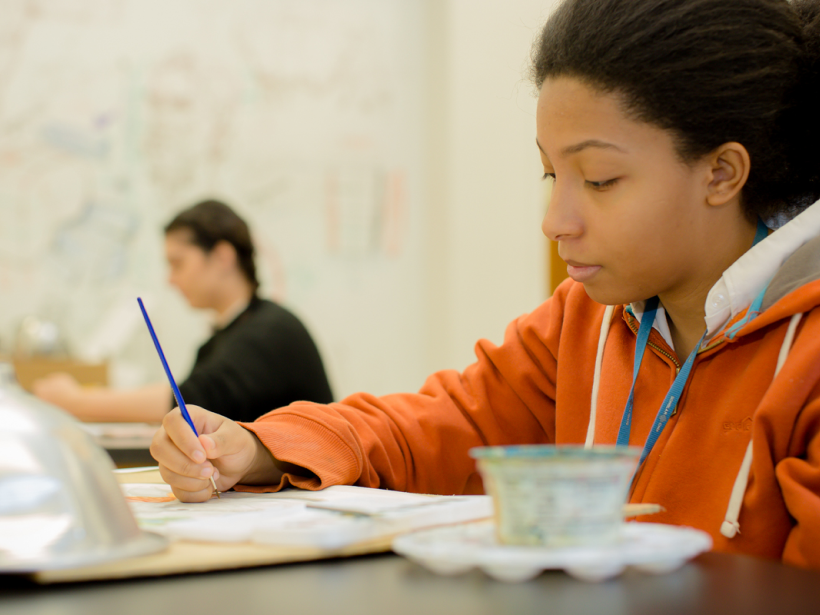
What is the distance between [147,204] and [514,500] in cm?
276

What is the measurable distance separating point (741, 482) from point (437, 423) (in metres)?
0.37

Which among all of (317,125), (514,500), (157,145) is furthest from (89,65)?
(514,500)

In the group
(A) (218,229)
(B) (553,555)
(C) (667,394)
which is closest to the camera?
(B) (553,555)

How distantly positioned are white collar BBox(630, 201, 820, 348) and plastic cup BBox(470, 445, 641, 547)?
423mm

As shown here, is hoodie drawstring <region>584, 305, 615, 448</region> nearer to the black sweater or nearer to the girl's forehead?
the girl's forehead

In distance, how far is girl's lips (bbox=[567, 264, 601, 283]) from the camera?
32.4 inches

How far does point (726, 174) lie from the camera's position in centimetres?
82

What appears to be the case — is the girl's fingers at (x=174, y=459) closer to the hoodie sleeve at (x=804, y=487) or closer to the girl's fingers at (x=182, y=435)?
the girl's fingers at (x=182, y=435)

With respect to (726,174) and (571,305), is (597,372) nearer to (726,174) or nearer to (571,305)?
(571,305)

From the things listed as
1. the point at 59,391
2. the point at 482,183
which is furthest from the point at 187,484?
the point at 482,183

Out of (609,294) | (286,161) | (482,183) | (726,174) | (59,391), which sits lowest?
(59,391)

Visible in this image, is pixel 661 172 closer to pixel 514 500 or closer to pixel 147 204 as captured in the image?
pixel 514 500

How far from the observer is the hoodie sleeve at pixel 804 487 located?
59 centimetres

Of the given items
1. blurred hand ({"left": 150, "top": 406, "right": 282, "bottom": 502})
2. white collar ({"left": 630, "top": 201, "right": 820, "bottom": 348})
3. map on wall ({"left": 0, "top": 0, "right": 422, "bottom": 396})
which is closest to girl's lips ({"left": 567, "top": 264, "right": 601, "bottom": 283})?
white collar ({"left": 630, "top": 201, "right": 820, "bottom": 348})
